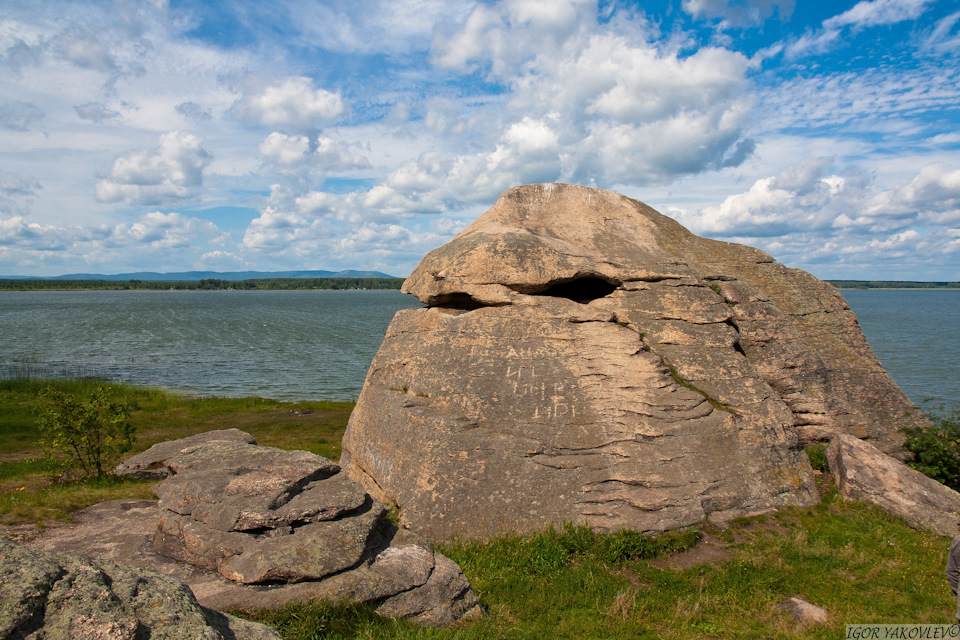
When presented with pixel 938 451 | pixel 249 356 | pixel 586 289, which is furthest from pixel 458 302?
pixel 249 356

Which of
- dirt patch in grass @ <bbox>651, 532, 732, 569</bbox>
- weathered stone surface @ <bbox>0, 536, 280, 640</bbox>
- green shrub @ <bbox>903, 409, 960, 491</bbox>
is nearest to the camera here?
weathered stone surface @ <bbox>0, 536, 280, 640</bbox>

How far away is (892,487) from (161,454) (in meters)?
18.2

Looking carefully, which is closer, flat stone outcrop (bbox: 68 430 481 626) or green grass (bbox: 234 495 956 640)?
flat stone outcrop (bbox: 68 430 481 626)

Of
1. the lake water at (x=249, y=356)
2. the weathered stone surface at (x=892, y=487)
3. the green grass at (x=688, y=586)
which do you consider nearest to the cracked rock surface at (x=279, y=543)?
the green grass at (x=688, y=586)

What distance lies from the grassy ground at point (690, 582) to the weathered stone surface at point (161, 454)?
10.4 feet

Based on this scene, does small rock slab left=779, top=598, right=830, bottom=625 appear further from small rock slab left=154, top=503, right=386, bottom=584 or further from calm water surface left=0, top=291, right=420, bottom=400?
calm water surface left=0, top=291, right=420, bottom=400

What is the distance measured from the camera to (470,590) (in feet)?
26.2

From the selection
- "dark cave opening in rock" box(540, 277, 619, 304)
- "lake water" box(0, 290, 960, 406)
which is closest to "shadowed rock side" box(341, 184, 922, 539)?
"dark cave opening in rock" box(540, 277, 619, 304)

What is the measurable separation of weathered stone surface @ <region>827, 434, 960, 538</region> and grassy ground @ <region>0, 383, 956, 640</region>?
0.34 m

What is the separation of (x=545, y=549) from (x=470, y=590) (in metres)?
2.01

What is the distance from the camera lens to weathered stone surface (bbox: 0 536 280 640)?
13.5 ft

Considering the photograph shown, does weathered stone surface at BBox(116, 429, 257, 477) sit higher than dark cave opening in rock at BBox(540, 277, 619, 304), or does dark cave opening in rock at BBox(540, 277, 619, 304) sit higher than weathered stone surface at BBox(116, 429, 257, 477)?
dark cave opening in rock at BBox(540, 277, 619, 304)

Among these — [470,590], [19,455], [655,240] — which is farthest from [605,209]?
[19,455]

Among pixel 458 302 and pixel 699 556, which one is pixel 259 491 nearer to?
pixel 458 302
